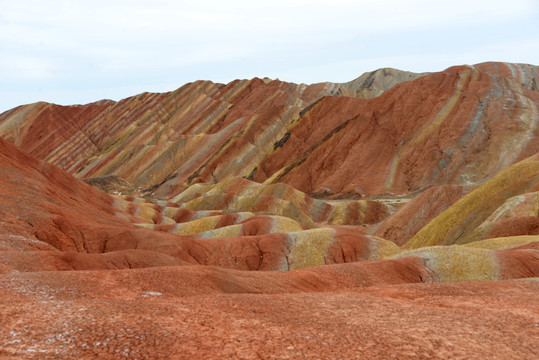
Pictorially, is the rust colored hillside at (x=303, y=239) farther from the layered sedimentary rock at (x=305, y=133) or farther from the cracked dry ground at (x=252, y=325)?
the layered sedimentary rock at (x=305, y=133)

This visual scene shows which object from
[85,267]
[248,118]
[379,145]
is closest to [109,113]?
[248,118]

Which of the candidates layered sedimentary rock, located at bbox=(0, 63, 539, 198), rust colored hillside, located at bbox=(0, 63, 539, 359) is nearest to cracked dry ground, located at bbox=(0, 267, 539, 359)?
rust colored hillside, located at bbox=(0, 63, 539, 359)

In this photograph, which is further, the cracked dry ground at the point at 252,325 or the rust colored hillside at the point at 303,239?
the rust colored hillside at the point at 303,239

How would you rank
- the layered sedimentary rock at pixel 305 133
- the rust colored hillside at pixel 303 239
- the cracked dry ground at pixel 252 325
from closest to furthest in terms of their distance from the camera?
the cracked dry ground at pixel 252 325, the rust colored hillside at pixel 303 239, the layered sedimentary rock at pixel 305 133

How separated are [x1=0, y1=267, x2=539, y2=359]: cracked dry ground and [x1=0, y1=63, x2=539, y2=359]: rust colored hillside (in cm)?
7

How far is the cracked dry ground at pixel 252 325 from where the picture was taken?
33.0 ft

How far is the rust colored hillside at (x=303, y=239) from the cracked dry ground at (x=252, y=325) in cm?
7

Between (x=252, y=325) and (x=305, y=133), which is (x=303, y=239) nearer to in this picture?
(x=252, y=325)

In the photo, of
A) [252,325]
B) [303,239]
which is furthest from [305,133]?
[252,325]

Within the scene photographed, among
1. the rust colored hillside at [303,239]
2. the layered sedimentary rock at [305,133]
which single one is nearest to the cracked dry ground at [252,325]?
the rust colored hillside at [303,239]

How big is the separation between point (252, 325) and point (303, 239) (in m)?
27.8

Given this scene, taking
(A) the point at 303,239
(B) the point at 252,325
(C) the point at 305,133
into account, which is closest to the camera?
(B) the point at 252,325

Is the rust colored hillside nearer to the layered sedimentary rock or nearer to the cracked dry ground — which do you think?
the cracked dry ground

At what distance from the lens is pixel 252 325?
12266mm
